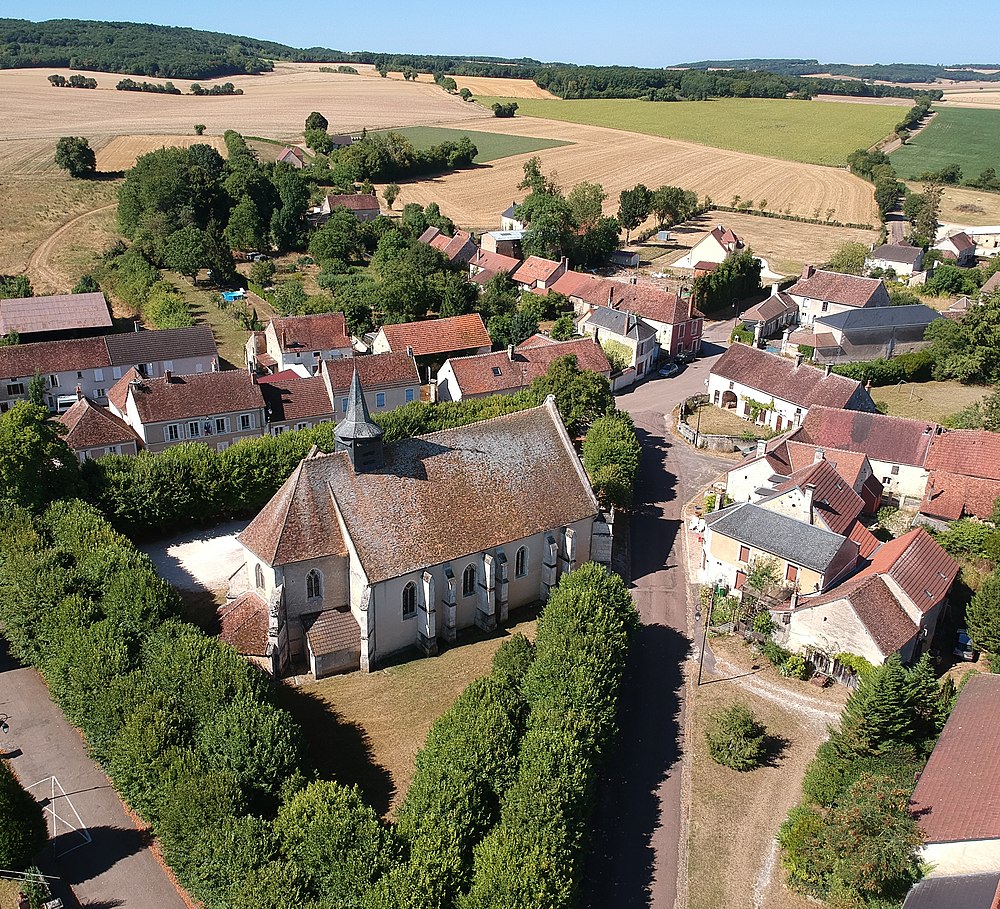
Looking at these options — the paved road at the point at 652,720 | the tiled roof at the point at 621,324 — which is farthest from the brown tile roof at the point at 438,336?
the paved road at the point at 652,720

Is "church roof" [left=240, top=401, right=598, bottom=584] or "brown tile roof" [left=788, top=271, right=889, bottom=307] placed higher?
"brown tile roof" [left=788, top=271, right=889, bottom=307]

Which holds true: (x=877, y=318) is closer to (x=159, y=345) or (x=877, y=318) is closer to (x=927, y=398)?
(x=927, y=398)

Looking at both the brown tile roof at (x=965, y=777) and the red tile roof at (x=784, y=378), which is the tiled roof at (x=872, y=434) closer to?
the red tile roof at (x=784, y=378)

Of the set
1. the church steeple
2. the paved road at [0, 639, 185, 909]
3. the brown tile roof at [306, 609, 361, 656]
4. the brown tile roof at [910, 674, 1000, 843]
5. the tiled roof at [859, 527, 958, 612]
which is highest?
the church steeple

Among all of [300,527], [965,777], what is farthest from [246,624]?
[965,777]

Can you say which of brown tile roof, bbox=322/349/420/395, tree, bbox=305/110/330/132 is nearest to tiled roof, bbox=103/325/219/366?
brown tile roof, bbox=322/349/420/395

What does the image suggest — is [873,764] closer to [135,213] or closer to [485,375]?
[485,375]

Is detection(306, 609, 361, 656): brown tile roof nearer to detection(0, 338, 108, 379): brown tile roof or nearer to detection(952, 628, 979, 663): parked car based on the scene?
detection(952, 628, 979, 663): parked car
